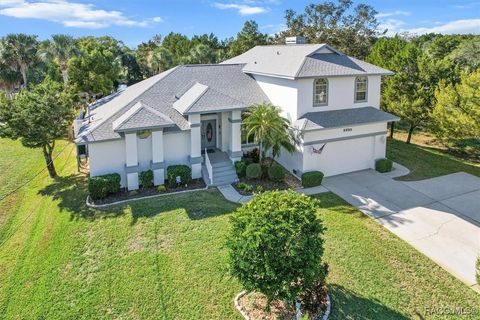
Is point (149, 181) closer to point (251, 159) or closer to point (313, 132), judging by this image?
point (251, 159)

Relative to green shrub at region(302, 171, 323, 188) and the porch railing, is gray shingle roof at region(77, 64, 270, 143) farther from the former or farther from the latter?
green shrub at region(302, 171, 323, 188)

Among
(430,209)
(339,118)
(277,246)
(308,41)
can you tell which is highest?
(308,41)

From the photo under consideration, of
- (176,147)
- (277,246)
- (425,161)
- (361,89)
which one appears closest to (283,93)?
(361,89)

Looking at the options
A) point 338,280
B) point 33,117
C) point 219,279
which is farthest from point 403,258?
point 33,117

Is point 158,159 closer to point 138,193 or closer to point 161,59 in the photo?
point 138,193

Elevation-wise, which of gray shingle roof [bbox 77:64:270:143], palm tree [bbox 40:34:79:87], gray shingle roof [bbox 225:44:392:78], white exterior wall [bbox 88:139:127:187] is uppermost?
palm tree [bbox 40:34:79:87]

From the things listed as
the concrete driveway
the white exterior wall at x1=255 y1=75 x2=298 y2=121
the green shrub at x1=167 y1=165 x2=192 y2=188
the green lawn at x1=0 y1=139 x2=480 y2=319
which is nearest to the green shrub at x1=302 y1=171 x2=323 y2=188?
the concrete driveway

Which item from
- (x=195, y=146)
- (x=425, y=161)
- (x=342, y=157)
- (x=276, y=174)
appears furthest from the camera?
Answer: (x=425, y=161)
